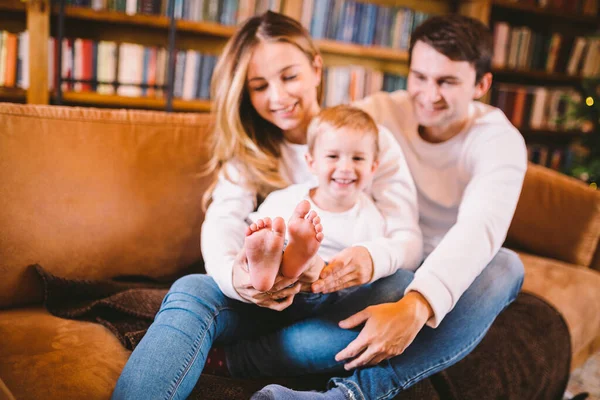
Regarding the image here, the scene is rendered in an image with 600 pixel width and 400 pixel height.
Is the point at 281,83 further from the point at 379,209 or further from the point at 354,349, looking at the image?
the point at 354,349

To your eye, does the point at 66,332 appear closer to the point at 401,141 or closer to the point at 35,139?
the point at 35,139

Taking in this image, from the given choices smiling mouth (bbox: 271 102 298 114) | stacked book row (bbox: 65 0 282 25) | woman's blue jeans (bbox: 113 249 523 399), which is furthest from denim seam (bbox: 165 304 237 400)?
stacked book row (bbox: 65 0 282 25)

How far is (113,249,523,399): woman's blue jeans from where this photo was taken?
938 millimetres

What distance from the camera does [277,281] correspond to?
922 millimetres

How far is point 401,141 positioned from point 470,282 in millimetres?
509

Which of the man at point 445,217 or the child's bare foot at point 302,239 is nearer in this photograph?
the child's bare foot at point 302,239

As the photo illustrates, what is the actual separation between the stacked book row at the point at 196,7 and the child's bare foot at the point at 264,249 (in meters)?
1.62

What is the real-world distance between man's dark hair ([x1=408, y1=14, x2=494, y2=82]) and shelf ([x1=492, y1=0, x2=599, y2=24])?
181 centimetres

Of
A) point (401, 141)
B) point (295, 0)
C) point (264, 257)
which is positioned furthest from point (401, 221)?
point (295, 0)

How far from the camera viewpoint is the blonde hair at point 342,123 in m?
1.12

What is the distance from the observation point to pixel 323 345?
101 cm

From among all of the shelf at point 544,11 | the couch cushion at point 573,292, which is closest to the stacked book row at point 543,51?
the shelf at point 544,11

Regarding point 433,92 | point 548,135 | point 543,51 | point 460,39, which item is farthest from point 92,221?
point 548,135

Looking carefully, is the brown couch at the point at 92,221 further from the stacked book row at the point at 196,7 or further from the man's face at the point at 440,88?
the stacked book row at the point at 196,7
